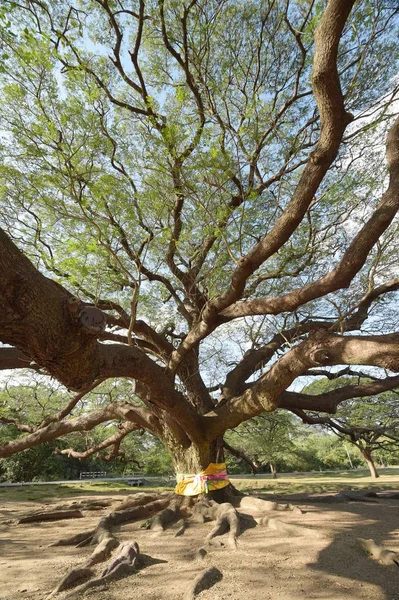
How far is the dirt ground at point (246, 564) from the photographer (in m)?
2.62

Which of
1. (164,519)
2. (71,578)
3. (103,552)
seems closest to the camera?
(71,578)

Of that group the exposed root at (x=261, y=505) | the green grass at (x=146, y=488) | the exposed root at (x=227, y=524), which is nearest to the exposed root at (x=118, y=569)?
the exposed root at (x=227, y=524)

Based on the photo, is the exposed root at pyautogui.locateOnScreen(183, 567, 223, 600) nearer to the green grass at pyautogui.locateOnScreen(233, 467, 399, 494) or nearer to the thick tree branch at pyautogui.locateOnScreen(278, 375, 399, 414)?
the thick tree branch at pyautogui.locateOnScreen(278, 375, 399, 414)

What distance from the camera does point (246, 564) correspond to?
3.15 m

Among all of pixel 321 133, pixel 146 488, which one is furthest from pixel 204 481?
pixel 146 488

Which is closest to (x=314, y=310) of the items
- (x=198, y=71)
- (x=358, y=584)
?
(x=198, y=71)

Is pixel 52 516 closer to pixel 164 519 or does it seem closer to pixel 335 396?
pixel 164 519

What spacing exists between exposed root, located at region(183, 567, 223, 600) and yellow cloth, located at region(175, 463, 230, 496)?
3052mm

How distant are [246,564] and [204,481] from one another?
288cm

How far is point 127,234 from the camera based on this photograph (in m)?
6.28

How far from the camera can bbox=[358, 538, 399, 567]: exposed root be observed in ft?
10.1

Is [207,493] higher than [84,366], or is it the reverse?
[84,366]

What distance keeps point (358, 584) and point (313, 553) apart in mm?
728

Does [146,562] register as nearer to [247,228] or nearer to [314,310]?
[247,228]
